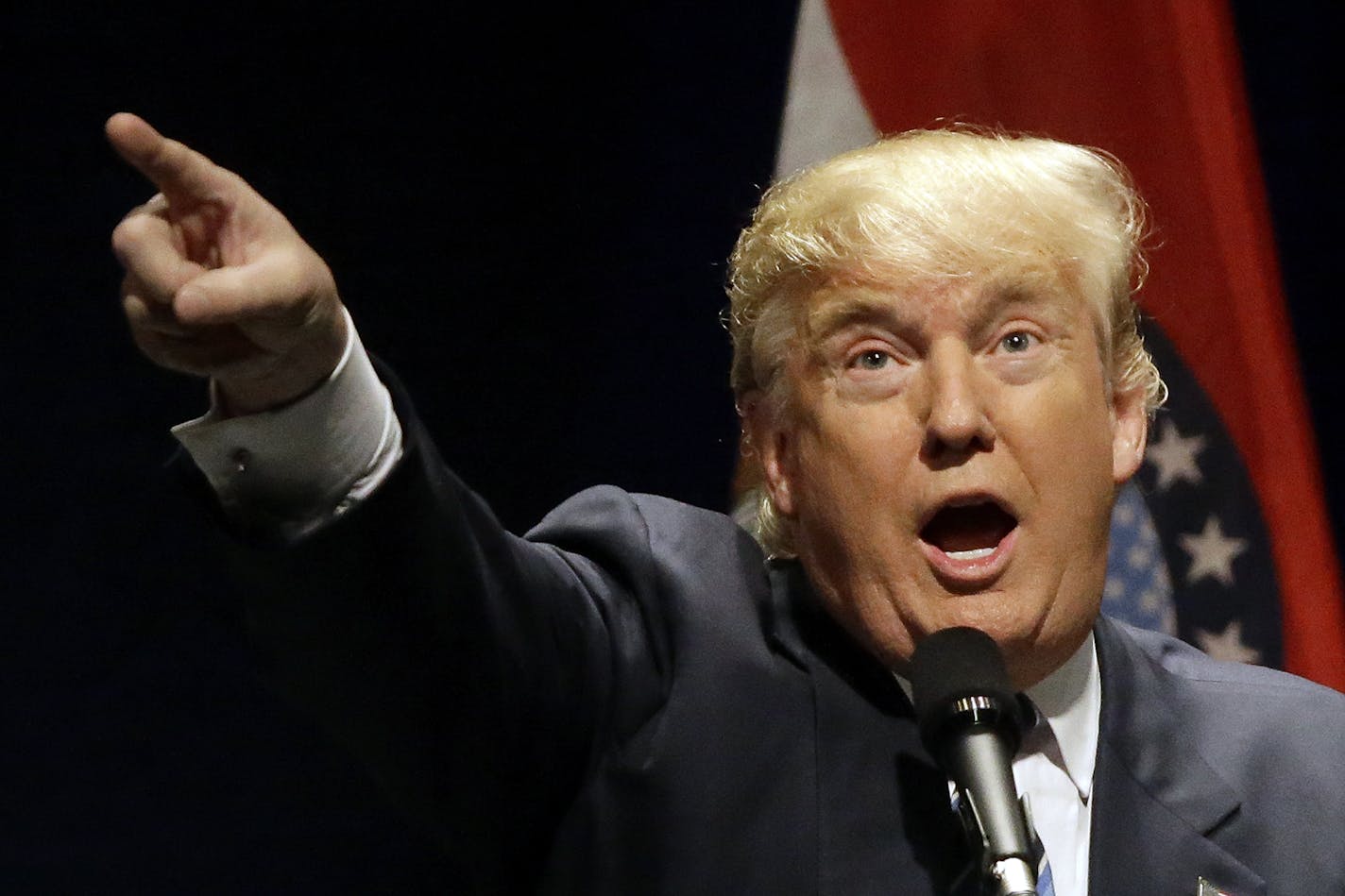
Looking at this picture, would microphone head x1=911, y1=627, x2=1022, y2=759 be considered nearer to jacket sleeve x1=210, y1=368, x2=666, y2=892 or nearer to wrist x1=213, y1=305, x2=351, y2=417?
jacket sleeve x1=210, y1=368, x2=666, y2=892

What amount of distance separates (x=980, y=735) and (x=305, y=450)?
450 millimetres

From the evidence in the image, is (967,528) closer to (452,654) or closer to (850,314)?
(850,314)

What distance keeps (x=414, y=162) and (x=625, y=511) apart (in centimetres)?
76

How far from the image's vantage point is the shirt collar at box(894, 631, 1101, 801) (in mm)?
1441

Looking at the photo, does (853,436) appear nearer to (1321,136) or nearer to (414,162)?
(414,162)

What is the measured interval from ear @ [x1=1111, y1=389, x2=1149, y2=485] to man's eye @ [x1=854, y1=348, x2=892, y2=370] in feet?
0.73

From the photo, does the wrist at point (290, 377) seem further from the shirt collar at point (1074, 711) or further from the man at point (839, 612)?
the shirt collar at point (1074, 711)

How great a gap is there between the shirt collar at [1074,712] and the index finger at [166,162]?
814 mm

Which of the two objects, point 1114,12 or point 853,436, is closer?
point 853,436

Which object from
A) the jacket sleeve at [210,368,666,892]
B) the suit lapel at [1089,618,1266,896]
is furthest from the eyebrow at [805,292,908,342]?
the suit lapel at [1089,618,1266,896]

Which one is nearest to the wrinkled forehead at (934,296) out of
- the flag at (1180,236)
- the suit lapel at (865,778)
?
the suit lapel at (865,778)

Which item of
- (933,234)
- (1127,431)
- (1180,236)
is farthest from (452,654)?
(1180,236)

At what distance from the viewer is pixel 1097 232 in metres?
1.48

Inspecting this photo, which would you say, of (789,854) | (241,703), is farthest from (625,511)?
(241,703)
